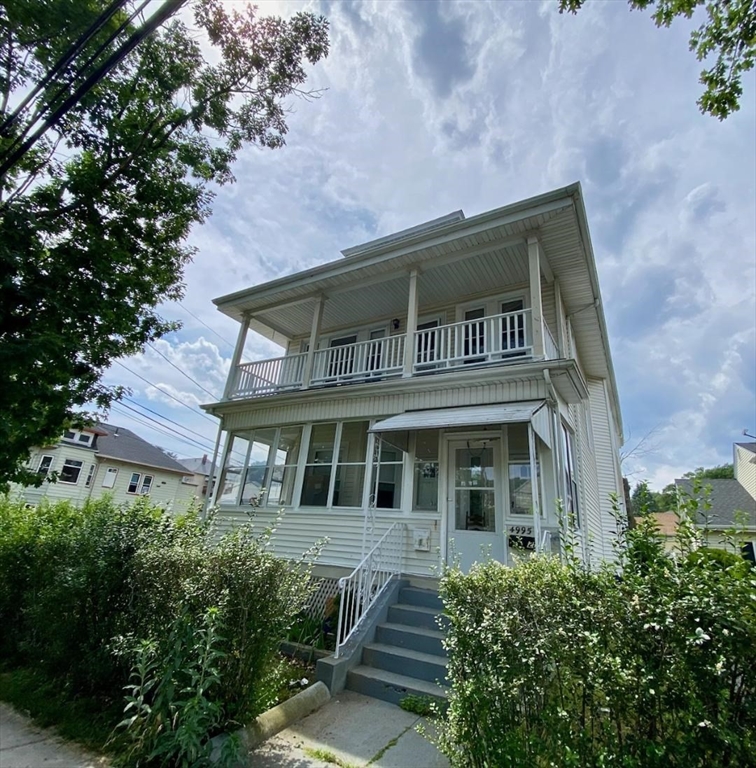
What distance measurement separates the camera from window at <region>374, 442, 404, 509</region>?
333 inches


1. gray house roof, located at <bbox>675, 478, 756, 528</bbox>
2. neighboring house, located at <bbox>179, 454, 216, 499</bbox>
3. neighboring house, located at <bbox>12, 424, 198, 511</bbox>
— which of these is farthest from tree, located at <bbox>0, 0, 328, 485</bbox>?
neighboring house, located at <bbox>179, 454, 216, 499</bbox>

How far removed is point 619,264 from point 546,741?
12437mm

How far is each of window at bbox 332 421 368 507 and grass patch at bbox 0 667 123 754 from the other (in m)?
5.42

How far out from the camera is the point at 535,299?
7.46 m

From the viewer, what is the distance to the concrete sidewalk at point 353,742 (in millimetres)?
3375

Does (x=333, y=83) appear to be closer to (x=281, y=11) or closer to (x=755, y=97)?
(x=281, y=11)

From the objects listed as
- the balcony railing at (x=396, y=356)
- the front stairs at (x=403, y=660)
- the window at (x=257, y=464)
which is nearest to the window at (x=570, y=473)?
the balcony railing at (x=396, y=356)

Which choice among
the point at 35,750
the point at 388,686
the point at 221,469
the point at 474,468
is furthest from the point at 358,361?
the point at 35,750

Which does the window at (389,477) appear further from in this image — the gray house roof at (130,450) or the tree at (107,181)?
the gray house roof at (130,450)

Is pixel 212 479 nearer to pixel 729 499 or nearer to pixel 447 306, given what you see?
pixel 447 306

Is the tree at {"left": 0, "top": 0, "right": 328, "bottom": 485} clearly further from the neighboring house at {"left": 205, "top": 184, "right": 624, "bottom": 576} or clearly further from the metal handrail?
the metal handrail

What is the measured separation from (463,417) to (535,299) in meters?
2.66

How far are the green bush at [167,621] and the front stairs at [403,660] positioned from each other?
1425 millimetres

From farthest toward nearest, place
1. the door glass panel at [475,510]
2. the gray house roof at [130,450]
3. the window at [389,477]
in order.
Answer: the gray house roof at [130,450], the window at [389,477], the door glass panel at [475,510]
